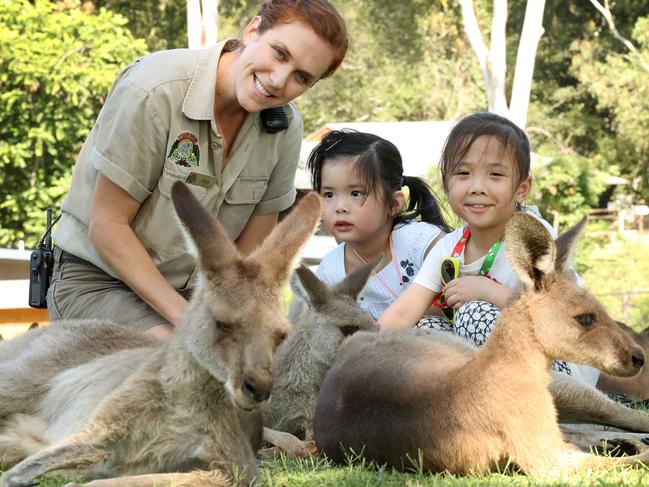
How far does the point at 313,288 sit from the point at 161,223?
936 millimetres

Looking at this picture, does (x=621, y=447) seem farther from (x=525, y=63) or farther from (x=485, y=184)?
(x=525, y=63)

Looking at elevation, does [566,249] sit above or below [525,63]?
below

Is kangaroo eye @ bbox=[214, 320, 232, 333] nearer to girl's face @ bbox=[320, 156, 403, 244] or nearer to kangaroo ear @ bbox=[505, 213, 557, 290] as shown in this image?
kangaroo ear @ bbox=[505, 213, 557, 290]

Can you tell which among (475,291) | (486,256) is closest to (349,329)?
(475,291)

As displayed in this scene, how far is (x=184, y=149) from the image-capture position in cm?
562

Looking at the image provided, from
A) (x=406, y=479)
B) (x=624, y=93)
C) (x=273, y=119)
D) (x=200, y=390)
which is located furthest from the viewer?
(x=624, y=93)

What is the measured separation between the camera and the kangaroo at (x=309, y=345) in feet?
16.8

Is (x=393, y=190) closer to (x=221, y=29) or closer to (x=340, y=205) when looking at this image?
(x=340, y=205)

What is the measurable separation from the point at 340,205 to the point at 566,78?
29.3 m

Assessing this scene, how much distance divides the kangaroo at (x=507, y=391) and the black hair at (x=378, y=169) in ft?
8.42

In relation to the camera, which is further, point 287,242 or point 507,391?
point 507,391

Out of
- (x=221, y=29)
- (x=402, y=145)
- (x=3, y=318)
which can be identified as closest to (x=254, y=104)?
(x=3, y=318)

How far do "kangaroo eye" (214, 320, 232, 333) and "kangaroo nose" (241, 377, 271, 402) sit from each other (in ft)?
0.73

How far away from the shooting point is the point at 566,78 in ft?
113
